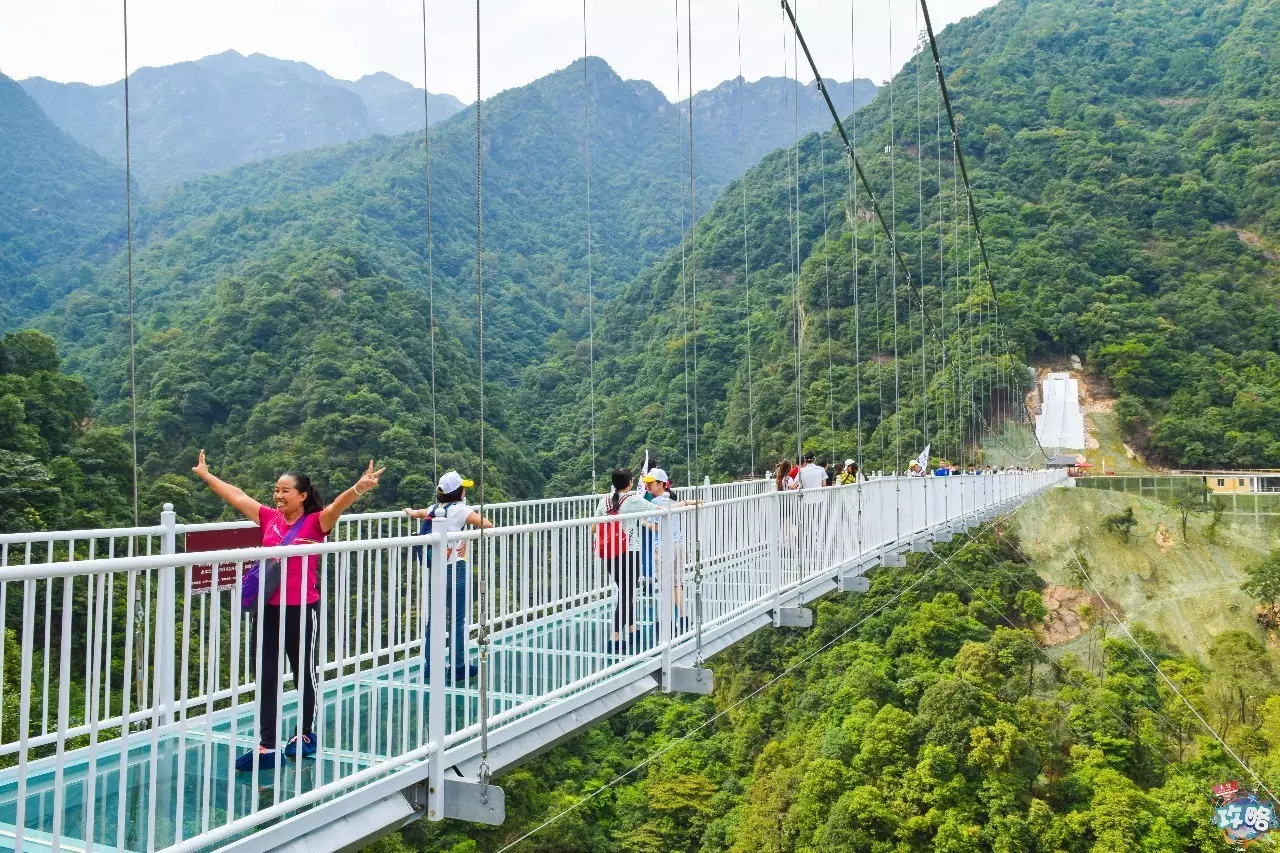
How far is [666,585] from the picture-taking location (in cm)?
Result: 453

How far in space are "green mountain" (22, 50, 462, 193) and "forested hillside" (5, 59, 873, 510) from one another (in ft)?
78.3

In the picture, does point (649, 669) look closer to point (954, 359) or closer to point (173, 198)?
point (954, 359)

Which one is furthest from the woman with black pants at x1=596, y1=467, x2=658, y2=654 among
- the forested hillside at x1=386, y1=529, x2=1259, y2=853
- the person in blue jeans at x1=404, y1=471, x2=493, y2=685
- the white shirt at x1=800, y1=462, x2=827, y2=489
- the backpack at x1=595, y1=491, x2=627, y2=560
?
the forested hillside at x1=386, y1=529, x2=1259, y2=853

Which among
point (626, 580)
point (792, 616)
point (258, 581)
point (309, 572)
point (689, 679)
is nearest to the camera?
point (258, 581)

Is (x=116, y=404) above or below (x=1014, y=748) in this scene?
above

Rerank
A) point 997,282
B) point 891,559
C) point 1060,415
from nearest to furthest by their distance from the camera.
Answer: point 891,559 → point 1060,415 → point 997,282

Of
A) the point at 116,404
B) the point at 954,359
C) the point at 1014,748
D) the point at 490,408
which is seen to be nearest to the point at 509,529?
the point at 1014,748

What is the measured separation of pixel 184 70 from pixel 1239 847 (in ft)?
352

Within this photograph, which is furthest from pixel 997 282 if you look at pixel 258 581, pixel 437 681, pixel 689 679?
pixel 258 581

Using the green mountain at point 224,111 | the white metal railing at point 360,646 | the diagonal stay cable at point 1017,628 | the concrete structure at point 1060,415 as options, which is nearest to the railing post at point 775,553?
the white metal railing at point 360,646

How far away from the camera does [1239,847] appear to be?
2239 cm

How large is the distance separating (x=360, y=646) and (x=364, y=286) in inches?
1326

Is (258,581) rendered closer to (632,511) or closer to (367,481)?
(367,481)

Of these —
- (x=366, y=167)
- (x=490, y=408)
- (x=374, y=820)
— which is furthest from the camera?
(x=366, y=167)
